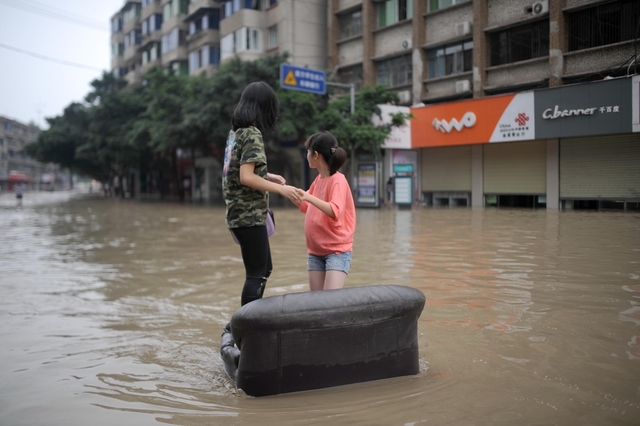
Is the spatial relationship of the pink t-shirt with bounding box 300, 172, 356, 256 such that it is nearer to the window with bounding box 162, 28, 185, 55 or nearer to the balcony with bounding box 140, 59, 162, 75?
the window with bounding box 162, 28, 185, 55

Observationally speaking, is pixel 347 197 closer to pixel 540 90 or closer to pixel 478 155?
pixel 540 90

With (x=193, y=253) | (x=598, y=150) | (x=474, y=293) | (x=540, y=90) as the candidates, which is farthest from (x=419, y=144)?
(x=474, y=293)

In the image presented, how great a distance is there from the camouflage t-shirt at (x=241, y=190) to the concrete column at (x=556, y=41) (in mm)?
20102

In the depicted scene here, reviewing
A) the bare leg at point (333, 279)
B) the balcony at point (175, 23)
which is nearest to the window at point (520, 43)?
the bare leg at point (333, 279)

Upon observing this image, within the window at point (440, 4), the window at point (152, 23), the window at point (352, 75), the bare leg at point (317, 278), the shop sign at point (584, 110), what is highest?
the window at point (152, 23)

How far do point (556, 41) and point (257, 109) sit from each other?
66.4 ft

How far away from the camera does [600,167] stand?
63.3 feet

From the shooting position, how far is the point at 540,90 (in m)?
20.3

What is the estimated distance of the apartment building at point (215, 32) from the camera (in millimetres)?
32062

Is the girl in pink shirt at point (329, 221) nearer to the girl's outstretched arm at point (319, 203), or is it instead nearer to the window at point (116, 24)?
the girl's outstretched arm at point (319, 203)

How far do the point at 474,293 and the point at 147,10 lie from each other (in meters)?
54.5

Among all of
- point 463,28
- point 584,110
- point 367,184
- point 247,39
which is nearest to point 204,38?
point 247,39

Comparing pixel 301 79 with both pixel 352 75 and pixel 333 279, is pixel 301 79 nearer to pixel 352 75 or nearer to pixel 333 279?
pixel 352 75

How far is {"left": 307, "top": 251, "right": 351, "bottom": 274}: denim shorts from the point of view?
12.3ft
